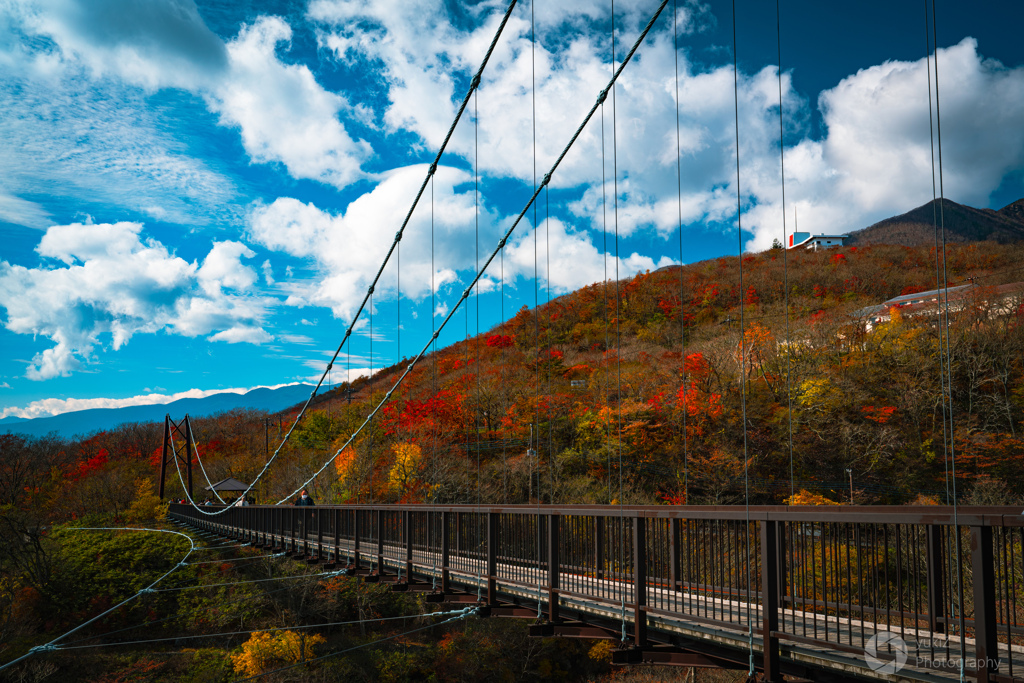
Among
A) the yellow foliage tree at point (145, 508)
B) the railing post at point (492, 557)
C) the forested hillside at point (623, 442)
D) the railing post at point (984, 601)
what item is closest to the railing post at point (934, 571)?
the railing post at point (984, 601)

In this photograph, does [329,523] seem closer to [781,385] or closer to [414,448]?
[414,448]

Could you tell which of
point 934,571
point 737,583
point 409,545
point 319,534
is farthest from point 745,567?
point 319,534

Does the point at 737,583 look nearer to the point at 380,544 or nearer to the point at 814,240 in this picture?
the point at 380,544

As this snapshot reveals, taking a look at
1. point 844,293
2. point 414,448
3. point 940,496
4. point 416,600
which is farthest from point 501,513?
point 844,293

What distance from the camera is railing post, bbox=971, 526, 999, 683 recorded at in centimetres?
314

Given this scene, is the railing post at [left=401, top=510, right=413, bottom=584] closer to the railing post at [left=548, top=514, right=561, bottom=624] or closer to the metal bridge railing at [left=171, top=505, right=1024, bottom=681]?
the metal bridge railing at [left=171, top=505, right=1024, bottom=681]

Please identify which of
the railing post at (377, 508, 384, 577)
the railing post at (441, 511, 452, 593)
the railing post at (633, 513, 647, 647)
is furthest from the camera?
the railing post at (377, 508, 384, 577)

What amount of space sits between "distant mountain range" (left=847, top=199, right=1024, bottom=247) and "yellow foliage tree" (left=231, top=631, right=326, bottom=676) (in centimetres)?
2671

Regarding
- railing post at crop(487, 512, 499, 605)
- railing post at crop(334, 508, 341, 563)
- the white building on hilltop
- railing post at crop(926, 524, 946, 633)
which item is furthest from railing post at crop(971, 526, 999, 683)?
the white building on hilltop

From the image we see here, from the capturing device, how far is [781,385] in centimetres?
2041

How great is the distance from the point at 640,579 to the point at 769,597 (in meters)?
1.24

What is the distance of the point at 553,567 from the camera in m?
6.10

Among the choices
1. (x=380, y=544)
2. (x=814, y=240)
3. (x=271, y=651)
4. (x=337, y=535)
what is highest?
(x=814, y=240)

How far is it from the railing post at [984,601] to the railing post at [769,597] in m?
1.13
